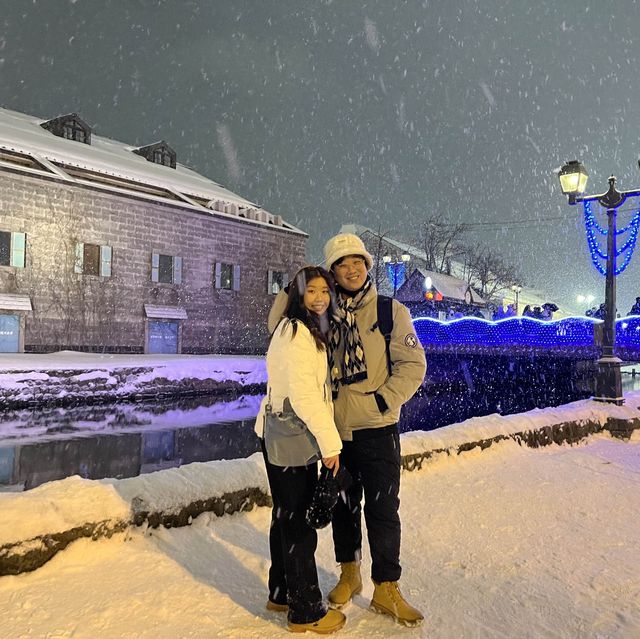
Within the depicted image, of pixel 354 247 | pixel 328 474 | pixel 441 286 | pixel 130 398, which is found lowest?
pixel 130 398

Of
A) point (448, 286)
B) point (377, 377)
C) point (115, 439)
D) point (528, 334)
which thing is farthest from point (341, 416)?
point (448, 286)

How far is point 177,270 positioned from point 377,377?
25.7 metres

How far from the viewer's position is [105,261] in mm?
24766

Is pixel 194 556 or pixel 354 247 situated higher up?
pixel 354 247

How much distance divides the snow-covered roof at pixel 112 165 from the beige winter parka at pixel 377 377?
23.2m

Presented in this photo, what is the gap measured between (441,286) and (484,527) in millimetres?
41524

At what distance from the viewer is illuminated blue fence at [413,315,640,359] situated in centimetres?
1800

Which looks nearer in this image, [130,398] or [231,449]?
[231,449]

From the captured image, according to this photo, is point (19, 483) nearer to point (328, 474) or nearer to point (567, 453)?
point (328, 474)

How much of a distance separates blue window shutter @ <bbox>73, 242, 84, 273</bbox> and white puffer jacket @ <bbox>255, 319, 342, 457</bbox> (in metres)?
23.2

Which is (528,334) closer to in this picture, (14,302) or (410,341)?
(14,302)

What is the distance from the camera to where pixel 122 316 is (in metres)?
25.0

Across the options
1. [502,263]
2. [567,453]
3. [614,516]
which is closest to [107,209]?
[567,453]

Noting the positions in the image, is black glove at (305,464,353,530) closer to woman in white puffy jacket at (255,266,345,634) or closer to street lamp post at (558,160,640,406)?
woman in white puffy jacket at (255,266,345,634)
